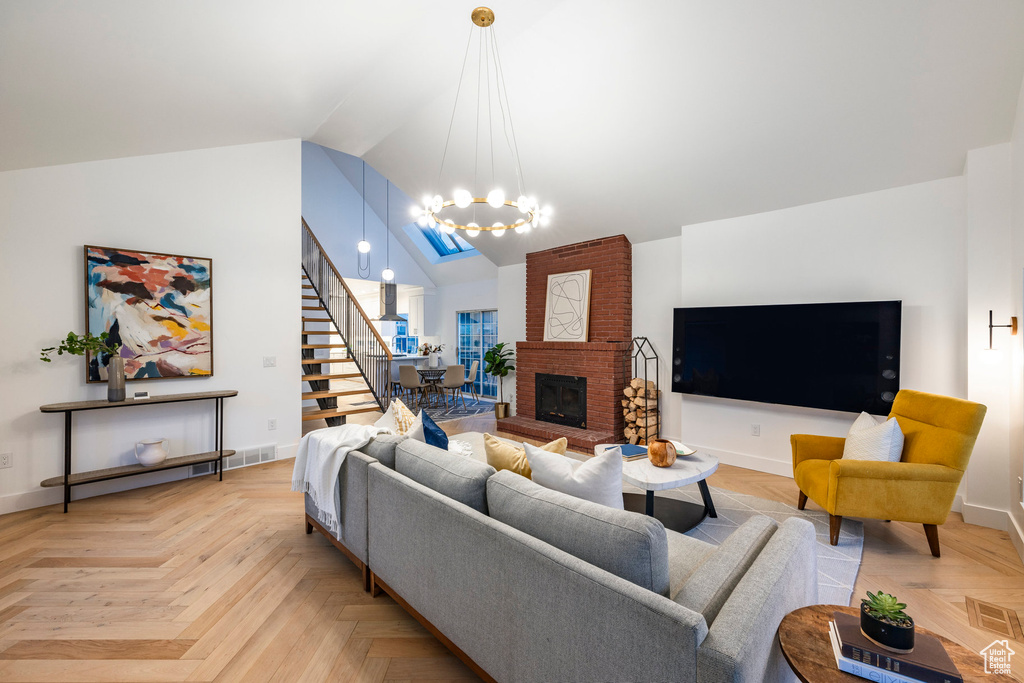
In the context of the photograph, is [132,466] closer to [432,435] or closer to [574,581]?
[432,435]

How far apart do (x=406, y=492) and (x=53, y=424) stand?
357 centimetres

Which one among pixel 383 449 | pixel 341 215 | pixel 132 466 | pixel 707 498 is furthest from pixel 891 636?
pixel 341 215

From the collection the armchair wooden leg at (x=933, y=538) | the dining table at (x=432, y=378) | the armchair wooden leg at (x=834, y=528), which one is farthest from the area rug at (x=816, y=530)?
the dining table at (x=432, y=378)

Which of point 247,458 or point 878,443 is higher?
point 878,443

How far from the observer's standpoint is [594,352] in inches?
222

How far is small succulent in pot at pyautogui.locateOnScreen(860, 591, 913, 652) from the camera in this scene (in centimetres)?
109

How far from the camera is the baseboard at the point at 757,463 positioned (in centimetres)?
427

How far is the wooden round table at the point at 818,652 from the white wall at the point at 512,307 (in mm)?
5842

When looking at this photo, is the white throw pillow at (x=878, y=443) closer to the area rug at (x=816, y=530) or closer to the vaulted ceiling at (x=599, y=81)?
the area rug at (x=816, y=530)

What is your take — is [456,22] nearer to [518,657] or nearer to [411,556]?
[411,556]

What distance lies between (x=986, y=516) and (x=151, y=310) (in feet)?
22.6

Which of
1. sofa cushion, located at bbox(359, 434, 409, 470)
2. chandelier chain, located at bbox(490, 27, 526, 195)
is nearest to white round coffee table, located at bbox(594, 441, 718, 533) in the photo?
sofa cushion, located at bbox(359, 434, 409, 470)

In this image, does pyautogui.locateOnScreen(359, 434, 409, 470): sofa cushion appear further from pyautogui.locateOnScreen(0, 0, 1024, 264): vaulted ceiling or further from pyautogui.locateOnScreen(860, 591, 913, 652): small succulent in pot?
pyautogui.locateOnScreen(0, 0, 1024, 264): vaulted ceiling

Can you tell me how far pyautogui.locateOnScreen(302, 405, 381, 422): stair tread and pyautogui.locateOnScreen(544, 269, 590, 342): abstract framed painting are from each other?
8.54 feet
